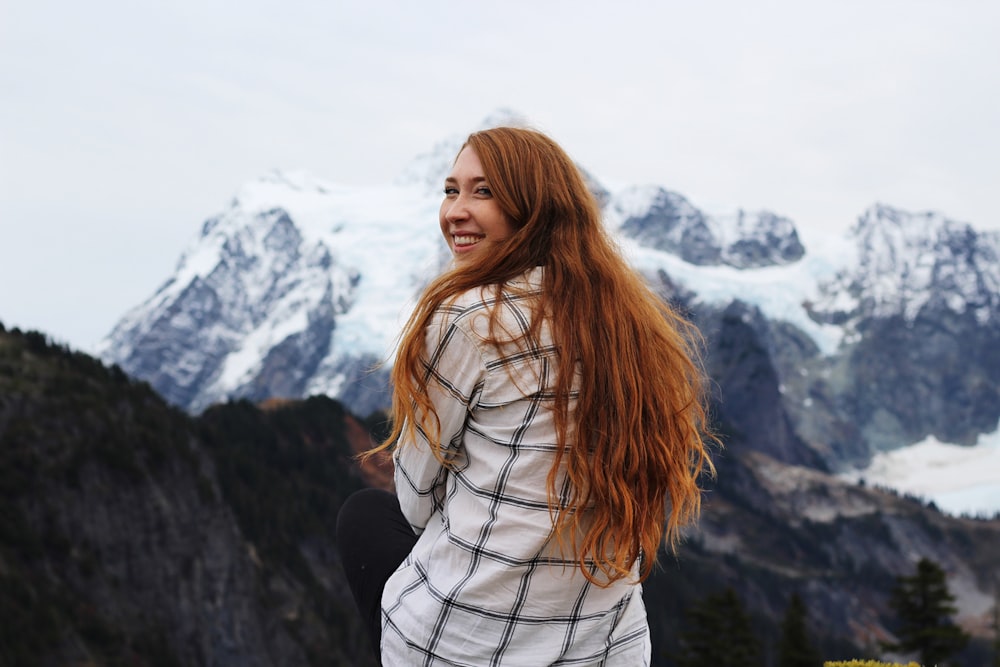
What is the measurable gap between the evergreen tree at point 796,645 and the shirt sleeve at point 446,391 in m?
38.5

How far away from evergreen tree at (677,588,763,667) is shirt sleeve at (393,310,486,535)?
3651 centimetres

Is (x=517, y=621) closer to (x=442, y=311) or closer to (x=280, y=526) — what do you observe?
(x=442, y=311)

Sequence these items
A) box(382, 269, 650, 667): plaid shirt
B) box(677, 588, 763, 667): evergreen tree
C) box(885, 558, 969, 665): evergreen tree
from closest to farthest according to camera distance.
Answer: box(382, 269, 650, 667): plaid shirt, box(885, 558, 969, 665): evergreen tree, box(677, 588, 763, 667): evergreen tree

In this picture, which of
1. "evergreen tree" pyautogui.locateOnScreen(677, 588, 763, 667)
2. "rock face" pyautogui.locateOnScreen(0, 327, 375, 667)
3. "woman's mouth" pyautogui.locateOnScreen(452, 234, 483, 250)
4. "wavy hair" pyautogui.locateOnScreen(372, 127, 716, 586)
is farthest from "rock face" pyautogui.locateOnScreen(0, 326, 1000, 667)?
"woman's mouth" pyautogui.locateOnScreen(452, 234, 483, 250)

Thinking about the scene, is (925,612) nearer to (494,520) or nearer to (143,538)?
(494,520)

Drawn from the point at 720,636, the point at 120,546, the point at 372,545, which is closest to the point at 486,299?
the point at 372,545

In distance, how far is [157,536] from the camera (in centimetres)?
6881

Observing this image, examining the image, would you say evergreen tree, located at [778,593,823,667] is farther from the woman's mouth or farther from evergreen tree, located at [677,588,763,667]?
the woman's mouth

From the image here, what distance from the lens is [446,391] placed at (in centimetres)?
415

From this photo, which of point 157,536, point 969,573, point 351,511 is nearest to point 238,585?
point 157,536

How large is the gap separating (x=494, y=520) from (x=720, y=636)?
1506 inches

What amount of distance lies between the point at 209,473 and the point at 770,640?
77.7m

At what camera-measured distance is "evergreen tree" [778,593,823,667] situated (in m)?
39.6

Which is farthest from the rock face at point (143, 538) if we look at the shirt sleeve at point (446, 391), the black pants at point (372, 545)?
the shirt sleeve at point (446, 391)
